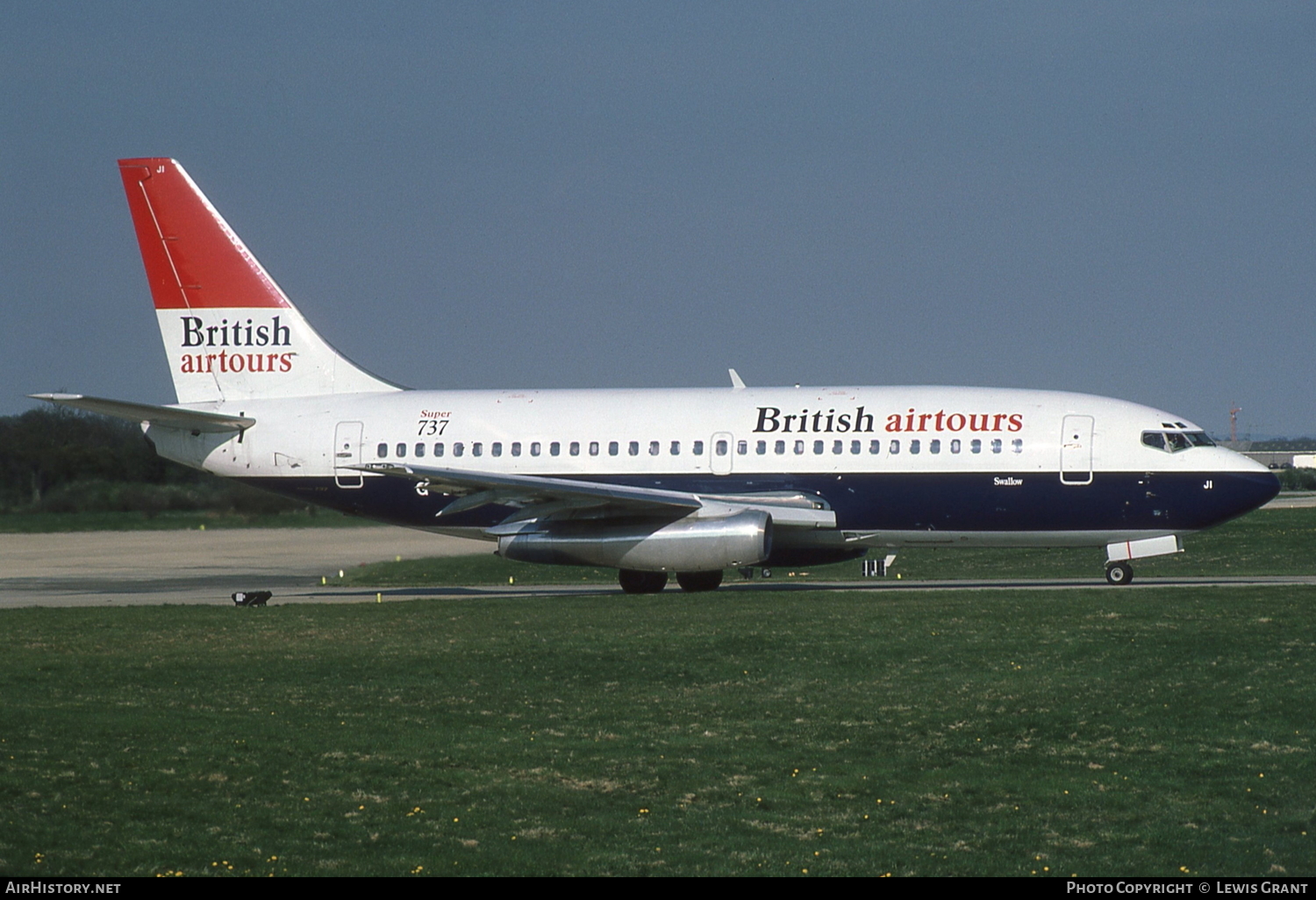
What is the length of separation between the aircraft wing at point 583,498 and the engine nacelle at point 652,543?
35 cm

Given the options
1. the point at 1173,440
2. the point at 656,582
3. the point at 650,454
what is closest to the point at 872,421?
the point at 650,454

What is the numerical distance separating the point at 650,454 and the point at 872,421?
4.39 meters

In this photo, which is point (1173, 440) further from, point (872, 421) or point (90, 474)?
point (90, 474)

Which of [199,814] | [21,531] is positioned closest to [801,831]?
[199,814]

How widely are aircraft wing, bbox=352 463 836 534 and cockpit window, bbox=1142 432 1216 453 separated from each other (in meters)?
5.98

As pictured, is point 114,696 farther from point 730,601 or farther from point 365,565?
point 365,565

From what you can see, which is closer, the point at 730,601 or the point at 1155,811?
the point at 1155,811

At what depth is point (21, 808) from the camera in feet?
33.4

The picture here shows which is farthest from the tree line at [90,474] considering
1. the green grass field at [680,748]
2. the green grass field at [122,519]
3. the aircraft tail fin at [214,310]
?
the green grass field at [680,748]

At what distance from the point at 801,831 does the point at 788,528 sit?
18.0m

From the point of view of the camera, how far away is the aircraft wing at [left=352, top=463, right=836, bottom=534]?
2655 cm

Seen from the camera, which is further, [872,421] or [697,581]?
[697,581]

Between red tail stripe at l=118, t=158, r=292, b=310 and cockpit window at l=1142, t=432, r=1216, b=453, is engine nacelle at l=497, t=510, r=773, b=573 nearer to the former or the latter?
cockpit window at l=1142, t=432, r=1216, b=453

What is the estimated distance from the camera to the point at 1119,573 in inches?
1090
